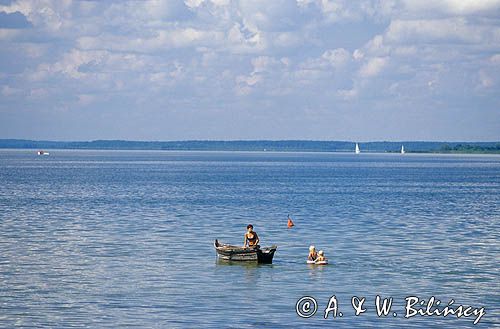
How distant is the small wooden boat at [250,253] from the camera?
48.8m

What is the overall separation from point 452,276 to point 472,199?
216 ft

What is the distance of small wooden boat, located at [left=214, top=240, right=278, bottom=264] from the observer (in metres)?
48.8

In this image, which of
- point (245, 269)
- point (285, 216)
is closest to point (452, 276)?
point (245, 269)

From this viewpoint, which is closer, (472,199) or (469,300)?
(469,300)

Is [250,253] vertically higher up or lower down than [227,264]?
higher up

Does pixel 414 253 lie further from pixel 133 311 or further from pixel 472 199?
pixel 472 199

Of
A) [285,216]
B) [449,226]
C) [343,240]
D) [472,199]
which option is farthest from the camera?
[472,199]

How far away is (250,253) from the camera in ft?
161

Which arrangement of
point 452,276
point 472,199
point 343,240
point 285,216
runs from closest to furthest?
point 452,276 → point 343,240 → point 285,216 → point 472,199

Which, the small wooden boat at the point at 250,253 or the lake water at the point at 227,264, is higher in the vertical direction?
the small wooden boat at the point at 250,253

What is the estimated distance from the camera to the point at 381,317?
3550 cm

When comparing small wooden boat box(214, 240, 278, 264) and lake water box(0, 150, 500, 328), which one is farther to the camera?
small wooden boat box(214, 240, 278, 264)

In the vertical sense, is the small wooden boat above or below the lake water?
above

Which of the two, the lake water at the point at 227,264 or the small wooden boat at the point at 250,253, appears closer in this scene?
the lake water at the point at 227,264
